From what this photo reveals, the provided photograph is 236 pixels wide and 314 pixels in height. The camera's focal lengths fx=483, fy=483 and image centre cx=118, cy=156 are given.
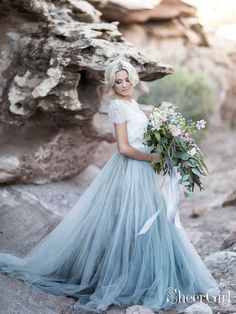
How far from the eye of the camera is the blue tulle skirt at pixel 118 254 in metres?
3.50

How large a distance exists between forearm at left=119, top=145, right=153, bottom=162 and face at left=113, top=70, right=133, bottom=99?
42 cm

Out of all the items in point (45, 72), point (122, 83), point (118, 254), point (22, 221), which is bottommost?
point (118, 254)

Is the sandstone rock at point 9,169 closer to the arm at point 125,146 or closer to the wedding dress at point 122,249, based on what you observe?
the wedding dress at point 122,249

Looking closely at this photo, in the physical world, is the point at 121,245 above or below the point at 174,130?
below

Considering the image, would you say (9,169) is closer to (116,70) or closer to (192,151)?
(116,70)

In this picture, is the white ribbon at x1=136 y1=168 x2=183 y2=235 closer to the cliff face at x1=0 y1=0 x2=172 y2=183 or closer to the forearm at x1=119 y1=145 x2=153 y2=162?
the forearm at x1=119 y1=145 x2=153 y2=162

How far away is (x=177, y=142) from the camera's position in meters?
3.56

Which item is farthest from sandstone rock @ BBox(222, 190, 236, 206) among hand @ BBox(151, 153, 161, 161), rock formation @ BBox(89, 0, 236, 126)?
rock formation @ BBox(89, 0, 236, 126)

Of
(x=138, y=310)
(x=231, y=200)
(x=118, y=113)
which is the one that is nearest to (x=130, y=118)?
(x=118, y=113)

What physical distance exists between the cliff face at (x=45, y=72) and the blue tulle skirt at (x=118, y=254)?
107 centimetres

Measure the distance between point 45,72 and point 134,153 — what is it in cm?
141

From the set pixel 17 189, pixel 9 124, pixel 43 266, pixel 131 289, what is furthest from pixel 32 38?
pixel 131 289

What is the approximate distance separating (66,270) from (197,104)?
715cm

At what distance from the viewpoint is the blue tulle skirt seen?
3502 mm
